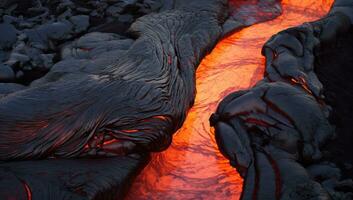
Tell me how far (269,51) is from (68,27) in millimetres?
2043

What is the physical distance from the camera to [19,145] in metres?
2.81

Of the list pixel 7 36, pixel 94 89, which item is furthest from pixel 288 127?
pixel 7 36

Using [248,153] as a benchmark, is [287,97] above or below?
above

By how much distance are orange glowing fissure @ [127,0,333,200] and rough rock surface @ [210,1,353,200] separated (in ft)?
0.36

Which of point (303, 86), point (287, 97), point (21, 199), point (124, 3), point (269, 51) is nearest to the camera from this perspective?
point (21, 199)

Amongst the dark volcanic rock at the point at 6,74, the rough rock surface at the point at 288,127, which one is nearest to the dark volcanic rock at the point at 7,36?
the dark volcanic rock at the point at 6,74

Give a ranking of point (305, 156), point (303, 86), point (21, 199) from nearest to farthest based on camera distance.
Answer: point (21, 199) → point (305, 156) → point (303, 86)

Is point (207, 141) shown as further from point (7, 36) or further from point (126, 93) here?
point (7, 36)

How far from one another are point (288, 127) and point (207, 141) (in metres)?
0.62

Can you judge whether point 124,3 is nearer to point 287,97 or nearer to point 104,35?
point 104,35

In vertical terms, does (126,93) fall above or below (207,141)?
above

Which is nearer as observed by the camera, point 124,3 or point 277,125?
point 277,125

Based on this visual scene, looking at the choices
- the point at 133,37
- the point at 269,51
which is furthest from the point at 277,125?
the point at 133,37

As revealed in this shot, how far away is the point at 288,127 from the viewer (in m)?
3.22
